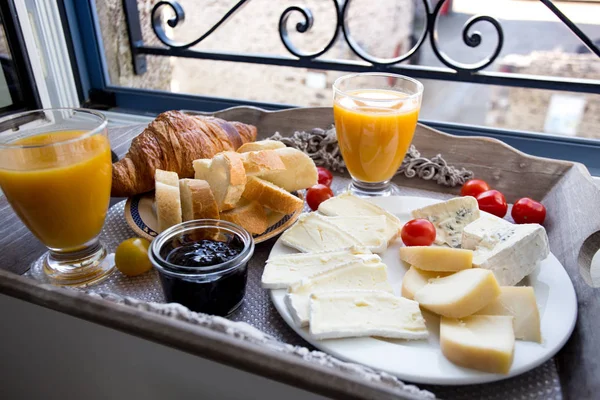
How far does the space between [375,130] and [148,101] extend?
3.71ft

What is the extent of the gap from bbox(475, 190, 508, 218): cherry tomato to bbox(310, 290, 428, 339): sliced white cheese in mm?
446

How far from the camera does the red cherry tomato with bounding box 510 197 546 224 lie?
3.59ft

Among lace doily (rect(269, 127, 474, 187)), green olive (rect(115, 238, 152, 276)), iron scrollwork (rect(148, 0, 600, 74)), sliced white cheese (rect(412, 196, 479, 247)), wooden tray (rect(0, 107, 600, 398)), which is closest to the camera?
wooden tray (rect(0, 107, 600, 398))

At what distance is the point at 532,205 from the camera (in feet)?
3.60

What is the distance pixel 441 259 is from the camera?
860 millimetres

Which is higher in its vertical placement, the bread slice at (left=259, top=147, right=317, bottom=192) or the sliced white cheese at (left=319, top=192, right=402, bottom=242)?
the bread slice at (left=259, top=147, right=317, bottom=192)

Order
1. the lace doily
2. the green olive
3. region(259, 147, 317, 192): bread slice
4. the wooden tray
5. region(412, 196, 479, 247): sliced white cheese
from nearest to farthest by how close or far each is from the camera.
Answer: the wooden tray, the green olive, region(412, 196, 479, 247): sliced white cheese, region(259, 147, 317, 192): bread slice, the lace doily

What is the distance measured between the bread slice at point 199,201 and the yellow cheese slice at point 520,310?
55 cm

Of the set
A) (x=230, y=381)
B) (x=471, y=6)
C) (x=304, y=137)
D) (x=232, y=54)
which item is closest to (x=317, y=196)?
(x=304, y=137)

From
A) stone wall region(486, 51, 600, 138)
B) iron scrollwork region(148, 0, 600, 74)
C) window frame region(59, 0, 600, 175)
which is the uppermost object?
iron scrollwork region(148, 0, 600, 74)

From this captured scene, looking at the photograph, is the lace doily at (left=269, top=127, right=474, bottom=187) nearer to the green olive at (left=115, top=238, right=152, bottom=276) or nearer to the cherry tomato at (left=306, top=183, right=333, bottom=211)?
the cherry tomato at (left=306, top=183, right=333, bottom=211)

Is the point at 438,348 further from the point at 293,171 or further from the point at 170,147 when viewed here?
the point at 170,147

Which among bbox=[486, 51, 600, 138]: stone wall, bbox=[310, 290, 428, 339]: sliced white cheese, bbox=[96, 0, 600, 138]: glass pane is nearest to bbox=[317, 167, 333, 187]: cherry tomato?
bbox=[310, 290, 428, 339]: sliced white cheese

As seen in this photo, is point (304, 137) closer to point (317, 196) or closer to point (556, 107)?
point (317, 196)
